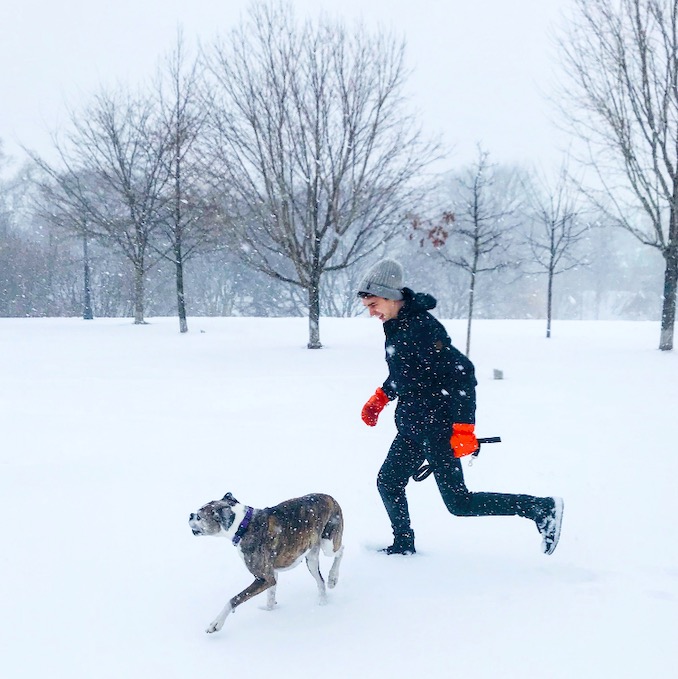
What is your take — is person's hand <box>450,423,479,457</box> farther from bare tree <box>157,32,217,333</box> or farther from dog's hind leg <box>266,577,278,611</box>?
bare tree <box>157,32,217,333</box>

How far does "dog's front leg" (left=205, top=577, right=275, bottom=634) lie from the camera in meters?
2.85

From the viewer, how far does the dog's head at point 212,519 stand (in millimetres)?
2893

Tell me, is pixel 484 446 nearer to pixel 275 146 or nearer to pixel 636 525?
pixel 636 525

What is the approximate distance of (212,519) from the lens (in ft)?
9.56

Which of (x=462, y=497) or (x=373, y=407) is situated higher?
Result: (x=373, y=407)

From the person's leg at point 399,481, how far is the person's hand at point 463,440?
0.39 meters

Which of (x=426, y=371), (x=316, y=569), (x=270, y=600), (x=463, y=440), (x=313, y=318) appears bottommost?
(x=270, y=600)

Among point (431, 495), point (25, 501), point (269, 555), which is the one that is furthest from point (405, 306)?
point (25, 501)

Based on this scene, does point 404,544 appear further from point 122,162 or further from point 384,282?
point 122,162

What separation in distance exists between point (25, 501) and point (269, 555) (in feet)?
9.67

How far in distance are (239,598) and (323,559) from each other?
4.09ft

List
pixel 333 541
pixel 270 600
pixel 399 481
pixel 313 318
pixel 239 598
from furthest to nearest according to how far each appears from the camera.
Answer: pixel 313 318, pixel 399 481, pixel 333 541, pixel 270 600, pixel 239 598

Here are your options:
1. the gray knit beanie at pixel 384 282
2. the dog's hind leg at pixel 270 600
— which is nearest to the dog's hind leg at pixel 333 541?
the dog's hind leg at pixel 270 600

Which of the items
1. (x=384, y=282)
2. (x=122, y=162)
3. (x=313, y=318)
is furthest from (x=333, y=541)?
(x=122, y=162)
